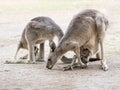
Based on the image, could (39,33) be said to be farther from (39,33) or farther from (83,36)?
(83,36)

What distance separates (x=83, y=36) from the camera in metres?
7.98

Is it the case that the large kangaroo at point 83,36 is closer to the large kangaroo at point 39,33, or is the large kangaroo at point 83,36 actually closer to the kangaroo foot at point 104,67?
the kangaroo foot at point 104,67

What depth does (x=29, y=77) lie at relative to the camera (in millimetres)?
7414

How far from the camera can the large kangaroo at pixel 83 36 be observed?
25.9 ft

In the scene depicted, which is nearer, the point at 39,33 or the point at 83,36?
the point at 83,36

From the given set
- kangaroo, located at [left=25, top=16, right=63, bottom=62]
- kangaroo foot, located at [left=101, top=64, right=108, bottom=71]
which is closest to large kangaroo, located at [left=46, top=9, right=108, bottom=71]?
kangaroo foot, located at [left=101, top=64, right=108, bottom=71]

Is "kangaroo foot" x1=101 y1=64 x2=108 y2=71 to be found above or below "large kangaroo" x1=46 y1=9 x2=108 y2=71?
below

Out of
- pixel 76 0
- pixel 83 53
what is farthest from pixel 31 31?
pixel 76 0

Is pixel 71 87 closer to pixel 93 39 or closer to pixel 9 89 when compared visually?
pixel 9 89

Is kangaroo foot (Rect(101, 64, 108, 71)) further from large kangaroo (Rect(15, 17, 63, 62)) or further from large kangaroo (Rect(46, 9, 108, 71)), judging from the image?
large kangaroo (Rect(15, 17, 63, 62))

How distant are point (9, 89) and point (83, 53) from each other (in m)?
2.12

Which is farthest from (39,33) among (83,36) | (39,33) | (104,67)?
(104,67)

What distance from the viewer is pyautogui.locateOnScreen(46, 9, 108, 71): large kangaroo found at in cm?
790

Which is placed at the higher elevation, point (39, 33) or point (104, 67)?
point (39, 33)
